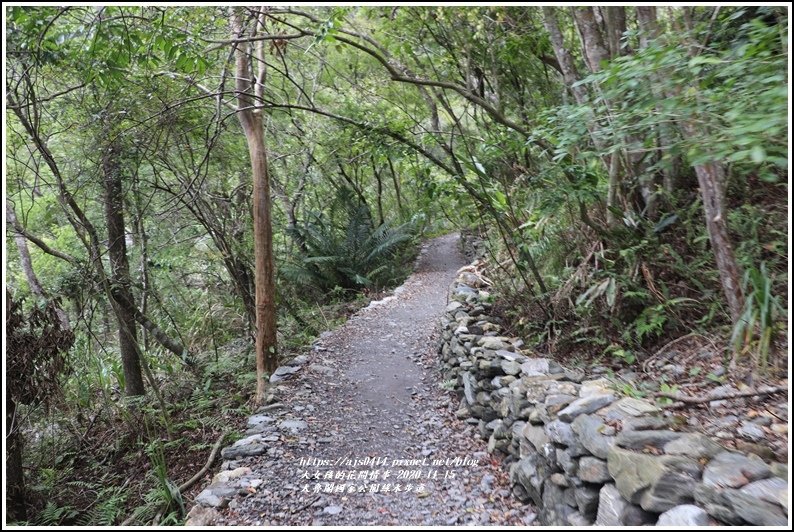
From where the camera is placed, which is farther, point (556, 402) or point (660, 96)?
point (556, 402)

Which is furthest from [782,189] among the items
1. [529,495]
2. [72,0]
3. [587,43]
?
[72,0]

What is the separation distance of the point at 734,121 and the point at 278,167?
9296 millimetres

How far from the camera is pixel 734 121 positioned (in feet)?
6.40

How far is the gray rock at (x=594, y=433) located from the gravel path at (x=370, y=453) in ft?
2.45

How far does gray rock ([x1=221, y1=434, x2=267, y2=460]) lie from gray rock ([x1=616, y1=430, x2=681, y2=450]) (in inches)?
108

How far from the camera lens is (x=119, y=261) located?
6023mm

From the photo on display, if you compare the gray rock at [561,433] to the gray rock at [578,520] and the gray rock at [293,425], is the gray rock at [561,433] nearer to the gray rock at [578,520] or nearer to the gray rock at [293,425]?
the gray rock at [578,520]

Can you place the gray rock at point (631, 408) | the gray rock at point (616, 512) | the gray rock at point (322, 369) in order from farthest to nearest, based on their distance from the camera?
1. the gray rock at point (322, 369)
2. the gray rock at point (631, 408)
3. the gray rock at point (616, 512)

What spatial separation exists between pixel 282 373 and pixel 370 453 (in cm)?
188

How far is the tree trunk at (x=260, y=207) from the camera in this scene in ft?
15.5

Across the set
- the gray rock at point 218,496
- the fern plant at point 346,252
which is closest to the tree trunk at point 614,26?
the gray rock at point 218,496

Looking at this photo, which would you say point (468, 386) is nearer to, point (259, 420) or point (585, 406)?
point (585, 406)

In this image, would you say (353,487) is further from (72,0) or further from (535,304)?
(72,0)

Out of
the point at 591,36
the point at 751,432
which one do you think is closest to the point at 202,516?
the point at 751,432
